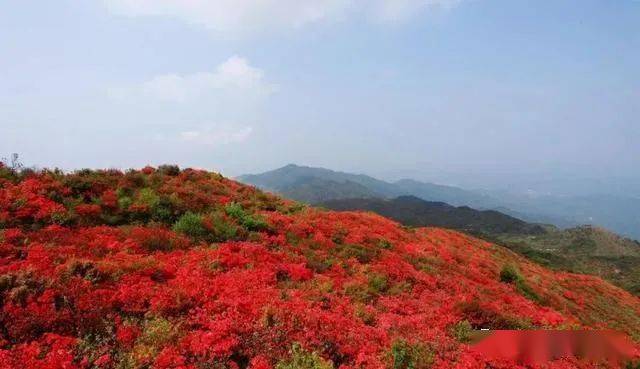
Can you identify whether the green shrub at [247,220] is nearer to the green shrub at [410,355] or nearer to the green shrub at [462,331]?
the green shrub at [462,331]

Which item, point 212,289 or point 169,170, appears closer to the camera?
point 212,289

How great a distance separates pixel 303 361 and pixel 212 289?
153 inches

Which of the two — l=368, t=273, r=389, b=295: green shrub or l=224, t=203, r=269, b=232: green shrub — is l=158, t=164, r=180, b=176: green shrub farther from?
l=368, t=273, r=389, b=295: green shrub

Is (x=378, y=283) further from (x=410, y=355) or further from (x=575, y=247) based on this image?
(x=575, y=247)

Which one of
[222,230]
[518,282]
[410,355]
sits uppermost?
[222,230]

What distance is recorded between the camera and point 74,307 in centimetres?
971

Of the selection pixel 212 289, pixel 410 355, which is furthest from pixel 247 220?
pixel 410 355

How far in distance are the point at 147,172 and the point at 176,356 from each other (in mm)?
18479

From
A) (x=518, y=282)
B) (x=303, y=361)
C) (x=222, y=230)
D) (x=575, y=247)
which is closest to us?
(x=303, y=361)

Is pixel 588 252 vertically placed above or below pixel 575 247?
below

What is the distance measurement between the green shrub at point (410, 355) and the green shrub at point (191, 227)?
9.61 m

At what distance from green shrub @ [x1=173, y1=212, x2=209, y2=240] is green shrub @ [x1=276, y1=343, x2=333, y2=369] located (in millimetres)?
9000

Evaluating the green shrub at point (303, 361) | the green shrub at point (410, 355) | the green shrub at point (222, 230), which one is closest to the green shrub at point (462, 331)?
the green shrub at point (410, 355)

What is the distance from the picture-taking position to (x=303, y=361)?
28.4 feet
